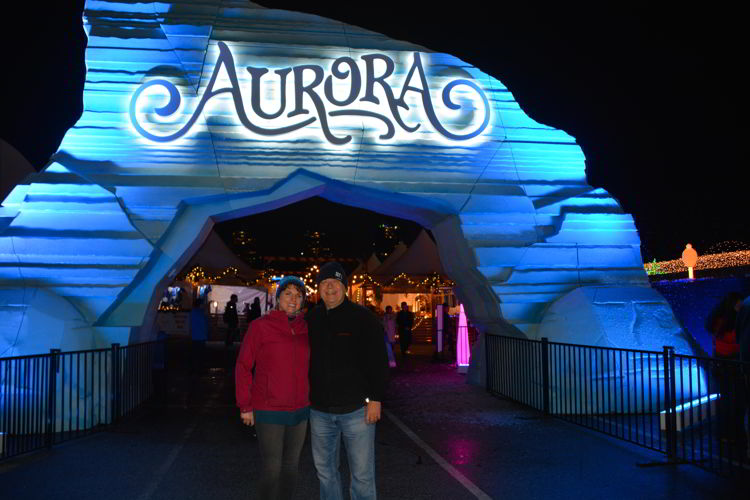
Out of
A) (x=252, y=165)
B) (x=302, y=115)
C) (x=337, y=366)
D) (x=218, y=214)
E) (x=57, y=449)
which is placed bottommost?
(x=57, y=449)

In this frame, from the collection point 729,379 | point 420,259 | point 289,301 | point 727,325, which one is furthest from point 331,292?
point 420,259

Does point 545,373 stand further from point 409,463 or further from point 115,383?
point 115,383

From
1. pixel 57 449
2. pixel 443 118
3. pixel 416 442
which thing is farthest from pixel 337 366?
pixel 443 118

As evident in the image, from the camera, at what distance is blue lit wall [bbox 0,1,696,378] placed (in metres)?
9.45

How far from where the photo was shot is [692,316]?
43.4 ft

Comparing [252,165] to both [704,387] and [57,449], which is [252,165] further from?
[704,387]

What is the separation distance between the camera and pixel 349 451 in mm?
4500

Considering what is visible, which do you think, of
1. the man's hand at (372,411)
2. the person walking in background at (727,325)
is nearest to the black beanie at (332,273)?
the man's hand at (372,411)

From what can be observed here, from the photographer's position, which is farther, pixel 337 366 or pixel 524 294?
pixel 524 294

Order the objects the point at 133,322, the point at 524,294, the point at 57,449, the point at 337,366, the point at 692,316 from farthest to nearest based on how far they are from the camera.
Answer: the point at 692,316 < the point at 524,294 < the point at 133,322 < the point at 57,449 < the point at 337,366

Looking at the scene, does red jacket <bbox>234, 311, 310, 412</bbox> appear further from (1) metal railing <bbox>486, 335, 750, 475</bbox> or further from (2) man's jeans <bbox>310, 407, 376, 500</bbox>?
(1) metal railing <bbox>486, 335, 750, 475</bbox>

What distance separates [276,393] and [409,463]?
2859mm

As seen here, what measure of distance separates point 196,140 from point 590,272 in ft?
20.9

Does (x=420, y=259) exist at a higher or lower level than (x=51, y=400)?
higher
